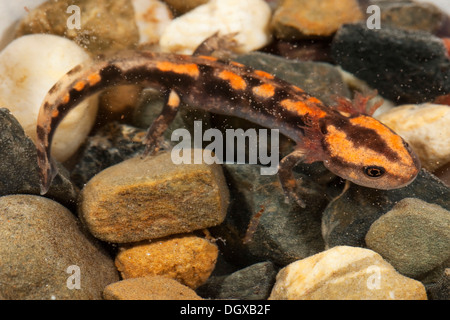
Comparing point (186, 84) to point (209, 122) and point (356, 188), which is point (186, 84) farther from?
point (356, 188)

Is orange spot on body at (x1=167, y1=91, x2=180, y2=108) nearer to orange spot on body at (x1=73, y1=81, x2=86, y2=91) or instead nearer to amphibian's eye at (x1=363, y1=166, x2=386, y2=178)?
orange spot on body at (x1=73, y1=81, x2=86, y2=91)

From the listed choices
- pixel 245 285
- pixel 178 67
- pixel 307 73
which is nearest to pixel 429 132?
pixel 307 73

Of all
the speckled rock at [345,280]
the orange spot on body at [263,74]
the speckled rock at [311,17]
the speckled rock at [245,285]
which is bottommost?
the speckled rock at [245,285]

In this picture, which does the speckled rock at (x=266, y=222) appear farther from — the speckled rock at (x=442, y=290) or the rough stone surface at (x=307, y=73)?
the rough stone surface at (x=307, y=73)

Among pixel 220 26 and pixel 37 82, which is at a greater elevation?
pixel 37 82

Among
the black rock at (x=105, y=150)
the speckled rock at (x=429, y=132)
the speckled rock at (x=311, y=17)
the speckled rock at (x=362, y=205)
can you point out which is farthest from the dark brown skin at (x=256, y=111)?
the speckled rock at (x=311, y=17)

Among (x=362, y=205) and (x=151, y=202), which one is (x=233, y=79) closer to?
(x=151, y=202)
